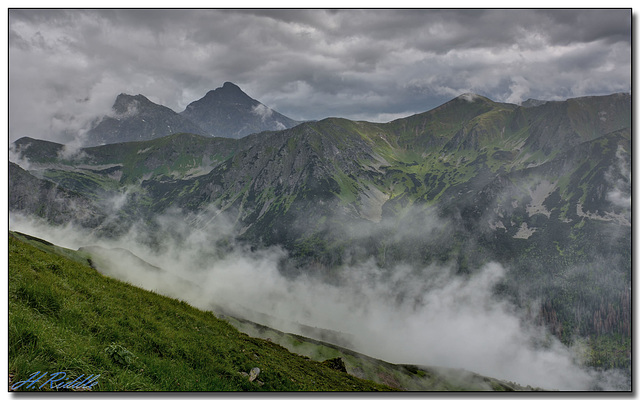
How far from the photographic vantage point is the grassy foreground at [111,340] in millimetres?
9297

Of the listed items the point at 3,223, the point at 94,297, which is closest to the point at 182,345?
the point at 94,297

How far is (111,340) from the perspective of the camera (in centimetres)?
1266

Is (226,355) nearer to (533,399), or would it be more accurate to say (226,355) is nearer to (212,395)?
(212,395)

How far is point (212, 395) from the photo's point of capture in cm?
1327

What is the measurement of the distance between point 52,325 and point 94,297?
187 inches

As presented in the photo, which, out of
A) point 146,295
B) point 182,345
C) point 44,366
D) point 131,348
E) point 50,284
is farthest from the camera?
point 146,295
